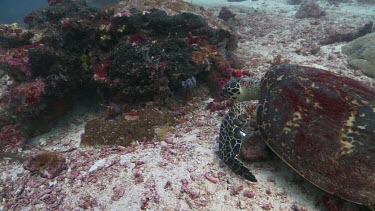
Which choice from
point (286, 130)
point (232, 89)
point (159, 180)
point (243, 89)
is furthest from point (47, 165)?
point (286, 130)

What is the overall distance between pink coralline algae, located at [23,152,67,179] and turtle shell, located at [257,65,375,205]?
10.7 feet

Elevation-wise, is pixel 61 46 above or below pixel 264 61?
above

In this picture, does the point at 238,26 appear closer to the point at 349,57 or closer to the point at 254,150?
the point at 349,57

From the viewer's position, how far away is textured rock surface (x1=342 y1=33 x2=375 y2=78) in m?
7.08

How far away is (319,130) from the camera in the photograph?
3.30m

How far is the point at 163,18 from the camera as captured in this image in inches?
251

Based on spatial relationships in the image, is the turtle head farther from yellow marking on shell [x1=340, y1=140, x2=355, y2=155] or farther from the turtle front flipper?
yellow marking on shell [x1=340, y1=140, x2=355, y2=155]

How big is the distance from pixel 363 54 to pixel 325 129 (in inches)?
224

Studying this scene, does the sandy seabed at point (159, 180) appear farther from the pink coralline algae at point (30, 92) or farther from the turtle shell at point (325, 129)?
the pink coralline algae at point (30, 92)

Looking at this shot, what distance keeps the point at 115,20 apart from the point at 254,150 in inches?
168

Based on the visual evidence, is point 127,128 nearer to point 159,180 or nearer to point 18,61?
point 159,180

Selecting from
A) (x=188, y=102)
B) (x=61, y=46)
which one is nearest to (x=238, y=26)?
(x=188, y=102)

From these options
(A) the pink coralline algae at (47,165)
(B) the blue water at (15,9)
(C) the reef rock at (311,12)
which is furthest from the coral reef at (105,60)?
(B) the blue water at (15,9)

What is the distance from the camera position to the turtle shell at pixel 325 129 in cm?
301
